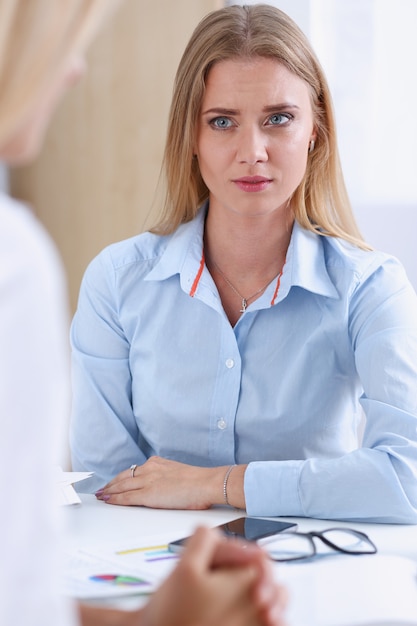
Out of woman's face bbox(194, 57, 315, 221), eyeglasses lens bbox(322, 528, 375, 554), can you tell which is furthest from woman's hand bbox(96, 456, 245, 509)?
woman's face bbox(194, 57, 315, 221)

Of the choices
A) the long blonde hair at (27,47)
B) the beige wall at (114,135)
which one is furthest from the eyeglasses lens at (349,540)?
the beige wall at (114,135)

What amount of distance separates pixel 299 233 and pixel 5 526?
135 cm

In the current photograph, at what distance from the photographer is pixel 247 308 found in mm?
1770

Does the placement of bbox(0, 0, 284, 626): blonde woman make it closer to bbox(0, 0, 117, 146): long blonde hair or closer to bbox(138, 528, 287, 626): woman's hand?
bbox(0, 0, 117, 146): long blonde hair

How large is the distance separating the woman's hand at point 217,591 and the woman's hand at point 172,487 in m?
0.72

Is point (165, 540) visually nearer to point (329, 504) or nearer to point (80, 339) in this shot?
point (329, 504)

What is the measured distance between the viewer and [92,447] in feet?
5.92

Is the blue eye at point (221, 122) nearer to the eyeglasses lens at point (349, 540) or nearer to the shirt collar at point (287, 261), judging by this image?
the shirt collar at point (287, 261)

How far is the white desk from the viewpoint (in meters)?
0.97

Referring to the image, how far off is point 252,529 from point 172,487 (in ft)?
0.91

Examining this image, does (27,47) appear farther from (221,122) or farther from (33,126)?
(221,122)

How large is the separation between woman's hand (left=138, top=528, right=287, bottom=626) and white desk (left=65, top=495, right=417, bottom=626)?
0.19 metres

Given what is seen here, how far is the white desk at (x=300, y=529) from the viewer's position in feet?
3.19

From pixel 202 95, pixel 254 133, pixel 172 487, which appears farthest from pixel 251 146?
pixel 172 487
